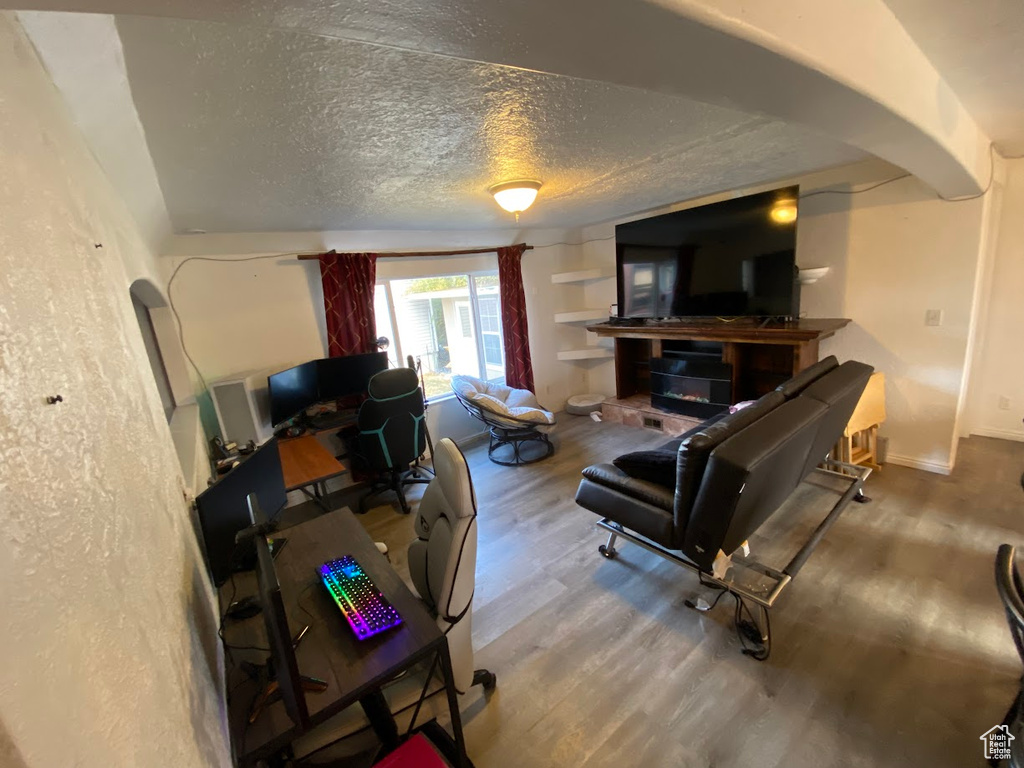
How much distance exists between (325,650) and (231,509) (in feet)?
1.99

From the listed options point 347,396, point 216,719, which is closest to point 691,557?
point 216,719

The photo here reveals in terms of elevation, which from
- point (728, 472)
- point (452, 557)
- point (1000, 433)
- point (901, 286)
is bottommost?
point (1000, 433)

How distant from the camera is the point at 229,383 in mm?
3043

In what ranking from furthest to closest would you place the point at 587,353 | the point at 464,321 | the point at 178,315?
the point at 587,353 < the point at 464,321 < the point at 178,315

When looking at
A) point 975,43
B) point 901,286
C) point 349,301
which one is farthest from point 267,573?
point 901,286

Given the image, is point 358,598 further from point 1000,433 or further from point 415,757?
point 1000,433

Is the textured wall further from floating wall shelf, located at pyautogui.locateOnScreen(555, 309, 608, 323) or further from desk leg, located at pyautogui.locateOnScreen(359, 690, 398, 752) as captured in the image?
floating wall shelf, located at pyautogui.locateOnScreen(555, 309, 608, 323)

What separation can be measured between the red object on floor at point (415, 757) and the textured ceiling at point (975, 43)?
2495mm

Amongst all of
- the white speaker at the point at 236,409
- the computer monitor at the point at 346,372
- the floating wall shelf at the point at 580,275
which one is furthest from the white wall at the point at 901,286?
the white speaker at the point at 236,409

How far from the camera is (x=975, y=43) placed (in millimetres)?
1398

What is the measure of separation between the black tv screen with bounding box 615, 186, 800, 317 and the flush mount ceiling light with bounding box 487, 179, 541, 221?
1.86 metres

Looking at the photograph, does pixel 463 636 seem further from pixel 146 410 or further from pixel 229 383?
pixel 229 383

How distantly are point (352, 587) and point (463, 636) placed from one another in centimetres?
46

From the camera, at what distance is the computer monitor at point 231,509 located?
1355 mm
